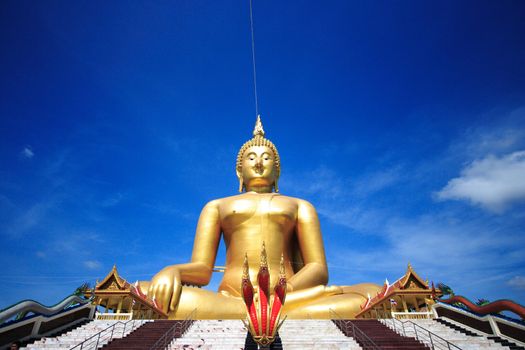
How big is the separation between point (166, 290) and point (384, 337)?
5799mm

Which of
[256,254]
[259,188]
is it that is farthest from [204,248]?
[259,188]

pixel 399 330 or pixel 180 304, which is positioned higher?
pixel 180 304

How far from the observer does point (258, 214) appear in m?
12.5

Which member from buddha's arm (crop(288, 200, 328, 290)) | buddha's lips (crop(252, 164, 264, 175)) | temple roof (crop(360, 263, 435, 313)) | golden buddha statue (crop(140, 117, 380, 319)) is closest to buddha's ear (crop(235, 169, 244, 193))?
golden buddha statue (crop(140, 117, 380, 319))

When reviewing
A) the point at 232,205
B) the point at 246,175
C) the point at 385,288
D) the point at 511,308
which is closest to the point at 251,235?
the point at 232,205

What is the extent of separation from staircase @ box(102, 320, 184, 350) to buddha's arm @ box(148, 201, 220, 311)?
1.14 metres

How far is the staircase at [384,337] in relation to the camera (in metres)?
6.66

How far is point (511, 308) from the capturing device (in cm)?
820

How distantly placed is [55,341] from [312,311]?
6.25 meters

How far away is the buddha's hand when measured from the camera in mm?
9578

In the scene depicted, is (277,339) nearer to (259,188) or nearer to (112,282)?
(112,282)

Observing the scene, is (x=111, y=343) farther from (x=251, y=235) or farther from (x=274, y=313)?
(x=251, y=235)

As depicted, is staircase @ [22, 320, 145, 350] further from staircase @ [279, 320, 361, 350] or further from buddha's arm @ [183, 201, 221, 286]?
staircase @ [279, 320, 361, 350]

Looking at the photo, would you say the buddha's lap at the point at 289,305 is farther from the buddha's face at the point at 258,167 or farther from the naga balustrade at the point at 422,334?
the buddha's face at the point at 258,167
